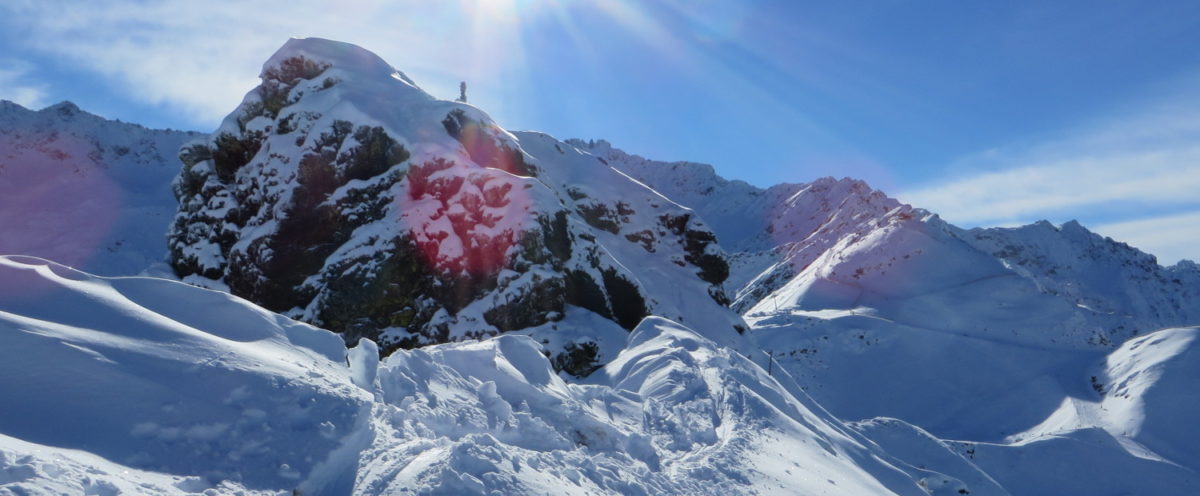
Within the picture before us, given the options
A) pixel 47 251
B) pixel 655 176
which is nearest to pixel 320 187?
pixel 47 251

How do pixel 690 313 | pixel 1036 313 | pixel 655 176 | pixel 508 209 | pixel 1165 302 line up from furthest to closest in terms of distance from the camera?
pixel 655 176 → pixel 1165 302 → pixel 1036 313 → pixel 690 313 → pixel 508 209

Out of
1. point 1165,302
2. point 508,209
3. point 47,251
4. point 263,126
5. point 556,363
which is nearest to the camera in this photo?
point 556,363

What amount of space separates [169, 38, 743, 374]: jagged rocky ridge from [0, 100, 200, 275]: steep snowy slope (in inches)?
1554

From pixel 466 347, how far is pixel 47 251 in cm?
7100

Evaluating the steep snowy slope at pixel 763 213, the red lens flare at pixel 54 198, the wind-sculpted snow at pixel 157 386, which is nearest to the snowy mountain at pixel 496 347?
the wind-sculpted snow at pixel 157 386

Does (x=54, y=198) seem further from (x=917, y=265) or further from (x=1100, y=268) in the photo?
(x=1100, y=268)

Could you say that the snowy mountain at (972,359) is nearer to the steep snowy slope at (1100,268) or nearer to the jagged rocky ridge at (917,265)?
the jagged rocky ridge at (917,265)

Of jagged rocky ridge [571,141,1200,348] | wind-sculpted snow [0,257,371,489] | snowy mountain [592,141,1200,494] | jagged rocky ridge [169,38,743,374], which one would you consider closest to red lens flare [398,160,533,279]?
jagged rocky ridge [169,38,743,374]

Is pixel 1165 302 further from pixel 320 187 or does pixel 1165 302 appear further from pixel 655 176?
pixel 320 187

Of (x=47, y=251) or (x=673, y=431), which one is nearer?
(x=673, y=431)

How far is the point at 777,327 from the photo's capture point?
41.7 m

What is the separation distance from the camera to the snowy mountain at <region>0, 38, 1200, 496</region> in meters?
5.40

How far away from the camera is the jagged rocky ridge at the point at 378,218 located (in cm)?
2222

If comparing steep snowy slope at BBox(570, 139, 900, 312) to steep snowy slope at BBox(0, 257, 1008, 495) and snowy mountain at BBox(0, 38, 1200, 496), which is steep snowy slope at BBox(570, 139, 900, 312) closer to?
snowy mountain at BBox(0, 38, 1200, 496)
